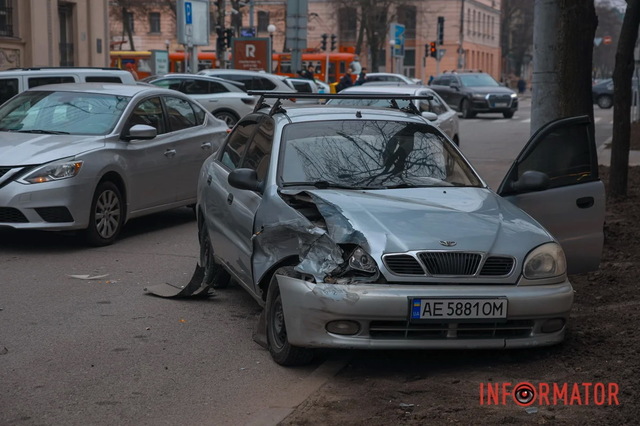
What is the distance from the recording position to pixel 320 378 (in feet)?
19.4

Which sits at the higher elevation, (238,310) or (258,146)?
(258,146)

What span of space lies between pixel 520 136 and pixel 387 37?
5615 cm

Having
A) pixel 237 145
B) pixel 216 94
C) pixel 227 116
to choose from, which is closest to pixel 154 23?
pixel 216 94

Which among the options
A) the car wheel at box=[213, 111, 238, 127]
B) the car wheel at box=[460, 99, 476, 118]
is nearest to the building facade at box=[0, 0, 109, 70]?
the car wheel at box=[213, 111, 238, 127]

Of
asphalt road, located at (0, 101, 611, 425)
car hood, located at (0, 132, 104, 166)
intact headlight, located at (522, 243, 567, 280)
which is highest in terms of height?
car hood, located at (0, 132, 104, 166)

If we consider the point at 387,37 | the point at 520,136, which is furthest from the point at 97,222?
the point at 387,37

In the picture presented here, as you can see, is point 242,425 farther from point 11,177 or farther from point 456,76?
point 456,76

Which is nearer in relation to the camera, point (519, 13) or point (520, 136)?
point (520, 136)

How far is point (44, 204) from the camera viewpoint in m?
9.81

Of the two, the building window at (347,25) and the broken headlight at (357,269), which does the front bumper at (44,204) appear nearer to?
the broken headlight at (357,269)

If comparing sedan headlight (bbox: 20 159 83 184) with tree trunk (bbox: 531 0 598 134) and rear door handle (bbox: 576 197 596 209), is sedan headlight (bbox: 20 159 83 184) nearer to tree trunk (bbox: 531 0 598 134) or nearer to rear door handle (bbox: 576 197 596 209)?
tree trunk (bbox: 531 0 598 134)

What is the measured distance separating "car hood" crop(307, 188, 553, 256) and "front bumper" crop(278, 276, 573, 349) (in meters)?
0.25

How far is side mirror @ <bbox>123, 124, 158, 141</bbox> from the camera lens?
10.7 metres

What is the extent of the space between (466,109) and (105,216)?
32.6 m
